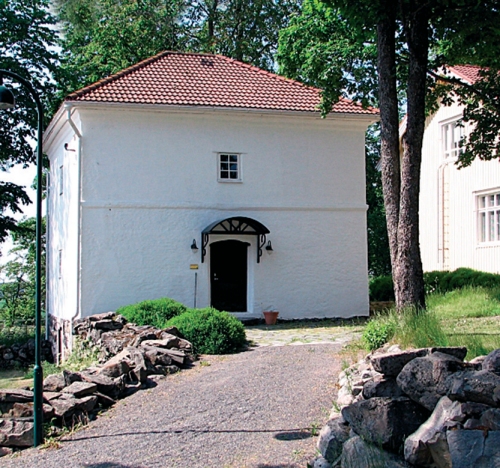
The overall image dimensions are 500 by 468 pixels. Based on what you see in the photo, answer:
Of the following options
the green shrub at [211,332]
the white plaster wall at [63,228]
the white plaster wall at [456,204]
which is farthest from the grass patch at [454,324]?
the white plaster wall at [63,228]

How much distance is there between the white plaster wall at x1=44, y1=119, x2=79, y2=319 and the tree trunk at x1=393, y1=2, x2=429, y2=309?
956 centimetres

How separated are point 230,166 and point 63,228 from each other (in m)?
5.30

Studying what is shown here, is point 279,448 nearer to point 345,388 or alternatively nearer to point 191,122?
point 345,388

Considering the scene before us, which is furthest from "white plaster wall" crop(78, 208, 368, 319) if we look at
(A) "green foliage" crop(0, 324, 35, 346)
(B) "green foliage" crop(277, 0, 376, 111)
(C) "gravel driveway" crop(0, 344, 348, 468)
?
(A) "green foliage" crop(0, 324, 35, 346)

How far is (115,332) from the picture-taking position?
49.4ft

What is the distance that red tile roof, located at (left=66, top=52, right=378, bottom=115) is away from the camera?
18453 millimetres

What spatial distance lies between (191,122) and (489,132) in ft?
25.4

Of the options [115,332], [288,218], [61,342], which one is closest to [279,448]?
[115,332]

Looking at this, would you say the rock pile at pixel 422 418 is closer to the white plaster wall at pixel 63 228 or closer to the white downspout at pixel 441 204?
the white plaster wall at pixel 63 228

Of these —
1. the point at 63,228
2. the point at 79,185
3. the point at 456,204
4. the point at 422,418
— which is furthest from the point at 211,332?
the point at 456,204

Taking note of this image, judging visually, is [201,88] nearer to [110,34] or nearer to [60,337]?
[60,337]

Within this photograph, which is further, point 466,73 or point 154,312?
point 466,73

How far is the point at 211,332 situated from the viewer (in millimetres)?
13031

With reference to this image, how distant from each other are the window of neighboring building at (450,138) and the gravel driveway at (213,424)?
56.2ft
